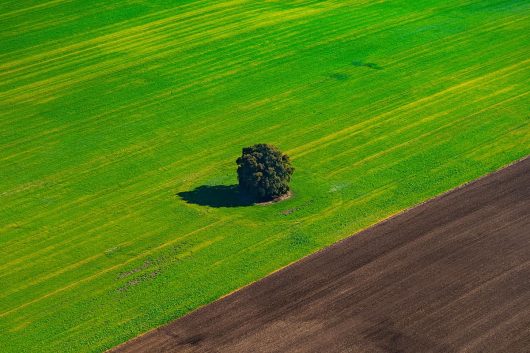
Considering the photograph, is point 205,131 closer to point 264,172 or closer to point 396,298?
point 264,172

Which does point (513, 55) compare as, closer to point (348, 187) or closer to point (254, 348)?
point (348, 187)

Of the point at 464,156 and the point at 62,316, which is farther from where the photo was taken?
→ the point at 464,156

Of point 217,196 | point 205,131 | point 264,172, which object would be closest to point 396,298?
point 264,172

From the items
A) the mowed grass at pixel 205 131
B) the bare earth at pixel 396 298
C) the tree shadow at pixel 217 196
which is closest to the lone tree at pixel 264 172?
the tree shadow at pixel 217 196

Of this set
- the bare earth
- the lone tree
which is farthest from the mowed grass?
the bare earth

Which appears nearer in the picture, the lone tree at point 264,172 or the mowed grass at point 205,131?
the mowed grass at point 205,131

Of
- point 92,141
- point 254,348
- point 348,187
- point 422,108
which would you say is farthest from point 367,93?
point 254,348

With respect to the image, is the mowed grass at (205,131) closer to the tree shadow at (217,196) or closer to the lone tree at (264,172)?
the tree shadow at (217,196)
